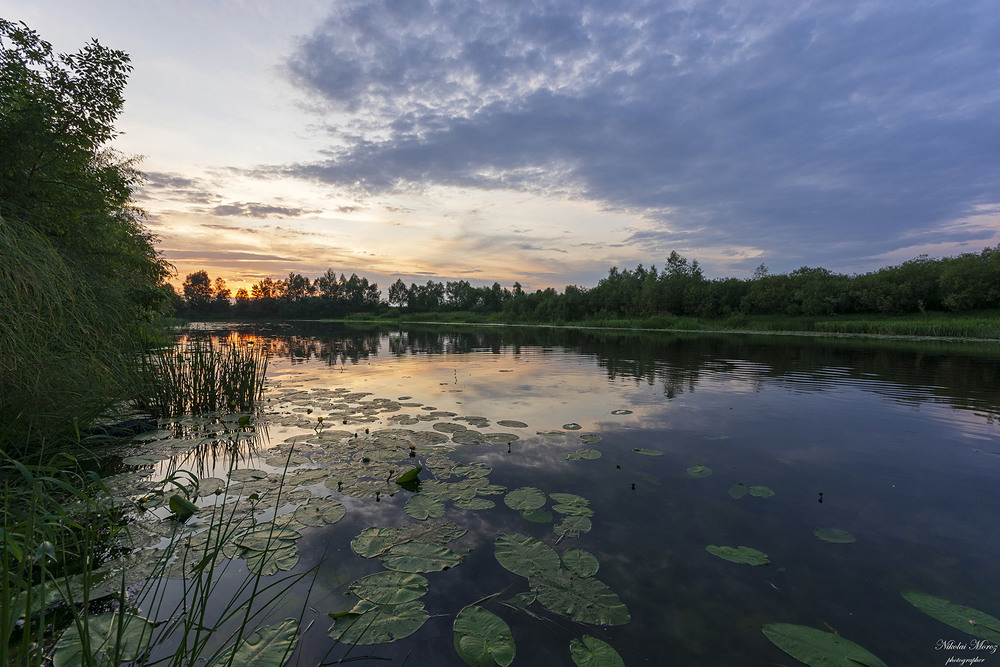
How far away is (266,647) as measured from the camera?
275 centimetres

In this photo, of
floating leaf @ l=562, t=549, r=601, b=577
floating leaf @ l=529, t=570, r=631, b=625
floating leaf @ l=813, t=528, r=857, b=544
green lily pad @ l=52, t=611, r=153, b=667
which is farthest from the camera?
floating leaf @ l=813, t=528, r=857, b=544

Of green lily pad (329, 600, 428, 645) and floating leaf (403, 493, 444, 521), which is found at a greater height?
floating leaf (403, 493, 444, 521)

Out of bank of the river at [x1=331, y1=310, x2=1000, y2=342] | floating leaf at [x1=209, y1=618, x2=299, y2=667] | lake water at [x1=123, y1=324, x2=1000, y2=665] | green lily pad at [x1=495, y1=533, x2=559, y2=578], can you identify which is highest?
bank of the river at [x1=331, y1=310, x2=1000, y2=342]

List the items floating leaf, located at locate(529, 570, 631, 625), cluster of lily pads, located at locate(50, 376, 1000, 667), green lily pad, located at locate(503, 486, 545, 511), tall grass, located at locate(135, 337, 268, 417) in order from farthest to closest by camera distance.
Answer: tall grass, located at locate(135, 337, 268, 417), green lily pad, located at locate(503, 486, 545, 511), floating leaf, located at locate(529, 570, 631, 625), cluster of lily pads, located at locate(50, 376, 1000, 667)

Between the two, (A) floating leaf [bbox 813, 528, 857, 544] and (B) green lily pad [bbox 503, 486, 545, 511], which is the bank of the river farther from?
(B) green lily pad [bbox 503, 486, 545, 511]

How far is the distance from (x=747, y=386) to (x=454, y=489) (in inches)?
501

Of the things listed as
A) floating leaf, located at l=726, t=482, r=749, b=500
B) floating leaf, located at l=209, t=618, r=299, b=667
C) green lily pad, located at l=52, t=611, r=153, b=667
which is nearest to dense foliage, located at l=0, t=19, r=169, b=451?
green lily pad, located at l=52, t=611, r=153, b=667

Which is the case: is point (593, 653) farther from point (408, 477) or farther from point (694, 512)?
point (408, 477)

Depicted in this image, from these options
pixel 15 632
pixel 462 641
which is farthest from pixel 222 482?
pixel 462 641

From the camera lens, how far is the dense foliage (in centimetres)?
497

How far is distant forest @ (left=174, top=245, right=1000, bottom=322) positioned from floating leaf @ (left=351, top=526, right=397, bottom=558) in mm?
18593

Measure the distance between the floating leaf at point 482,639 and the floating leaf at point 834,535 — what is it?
3.87 meters

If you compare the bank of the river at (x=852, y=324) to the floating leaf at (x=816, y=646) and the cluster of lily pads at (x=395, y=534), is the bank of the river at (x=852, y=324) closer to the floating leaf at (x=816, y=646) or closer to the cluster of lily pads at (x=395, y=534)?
the floating leaf at (x=816, y=646)

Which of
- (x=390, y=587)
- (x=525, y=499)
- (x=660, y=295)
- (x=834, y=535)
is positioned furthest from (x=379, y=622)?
(x=660, y=295)
